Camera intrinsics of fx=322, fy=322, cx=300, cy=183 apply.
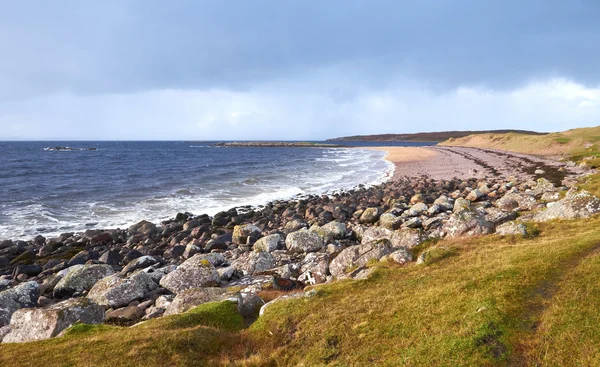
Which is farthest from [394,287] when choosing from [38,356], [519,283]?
[38,356]

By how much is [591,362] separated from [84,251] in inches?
1057

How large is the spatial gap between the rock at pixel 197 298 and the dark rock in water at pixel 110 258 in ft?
40.8

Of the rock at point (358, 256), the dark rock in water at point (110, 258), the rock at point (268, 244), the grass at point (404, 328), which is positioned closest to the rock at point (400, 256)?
the rock at point (358, 256)

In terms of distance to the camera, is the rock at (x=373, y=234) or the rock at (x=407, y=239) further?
the rock at (x=373, y=234)

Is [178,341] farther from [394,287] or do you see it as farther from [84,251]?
[84,251]

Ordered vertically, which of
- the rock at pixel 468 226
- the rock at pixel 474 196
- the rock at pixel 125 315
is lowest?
the rock at pixel 125 315

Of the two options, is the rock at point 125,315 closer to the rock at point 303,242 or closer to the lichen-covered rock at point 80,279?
the lichen-covered rock at point 80,279

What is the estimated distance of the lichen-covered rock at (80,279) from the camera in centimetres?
1561

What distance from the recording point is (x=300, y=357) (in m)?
7.61

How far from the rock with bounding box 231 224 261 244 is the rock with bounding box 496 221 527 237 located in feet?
51.3

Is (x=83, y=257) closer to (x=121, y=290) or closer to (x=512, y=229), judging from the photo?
(x=121, y=290)

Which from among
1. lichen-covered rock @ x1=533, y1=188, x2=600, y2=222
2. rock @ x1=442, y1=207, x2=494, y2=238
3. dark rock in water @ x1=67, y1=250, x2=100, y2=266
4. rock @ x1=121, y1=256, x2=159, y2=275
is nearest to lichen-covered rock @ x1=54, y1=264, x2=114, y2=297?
rock @ x1=121, y1=256, x2=159, y2=275

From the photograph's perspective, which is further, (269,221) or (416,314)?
(269,221)

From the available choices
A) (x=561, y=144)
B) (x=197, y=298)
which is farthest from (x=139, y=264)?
(x=561, y=144)
